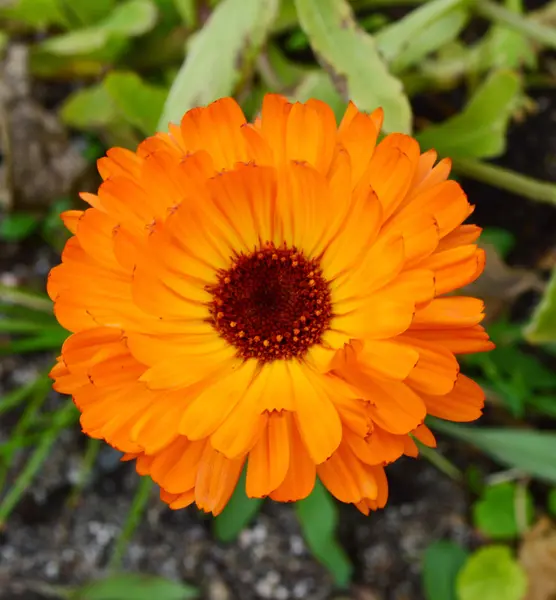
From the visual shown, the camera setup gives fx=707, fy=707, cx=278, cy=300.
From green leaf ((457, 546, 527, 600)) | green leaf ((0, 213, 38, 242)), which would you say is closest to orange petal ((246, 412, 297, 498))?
green leaf ((457, 546, 527, 600))

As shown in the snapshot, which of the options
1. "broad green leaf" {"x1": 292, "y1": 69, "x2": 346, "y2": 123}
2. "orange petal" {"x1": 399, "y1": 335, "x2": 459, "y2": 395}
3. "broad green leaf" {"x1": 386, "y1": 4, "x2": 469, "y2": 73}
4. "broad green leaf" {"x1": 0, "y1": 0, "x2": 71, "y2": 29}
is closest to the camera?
"orange petal" {"x1": 399, "y1": 335, "x2": 459, "y2": 395}

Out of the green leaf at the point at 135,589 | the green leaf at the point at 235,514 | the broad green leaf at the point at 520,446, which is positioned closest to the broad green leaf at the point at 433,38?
the broad green leaf at the point at 520,446

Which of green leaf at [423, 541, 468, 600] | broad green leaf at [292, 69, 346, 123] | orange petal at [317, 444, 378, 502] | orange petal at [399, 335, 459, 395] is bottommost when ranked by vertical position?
green leaf at [423, 541, 468, 600]

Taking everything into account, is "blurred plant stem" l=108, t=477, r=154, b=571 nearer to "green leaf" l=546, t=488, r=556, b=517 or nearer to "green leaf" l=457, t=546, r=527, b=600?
"green leaf" l=457, t=546, r=527, b=600

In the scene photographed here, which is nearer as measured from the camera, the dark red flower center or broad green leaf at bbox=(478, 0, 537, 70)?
the dark red flower center

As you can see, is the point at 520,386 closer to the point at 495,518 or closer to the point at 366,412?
the point at 495,518
